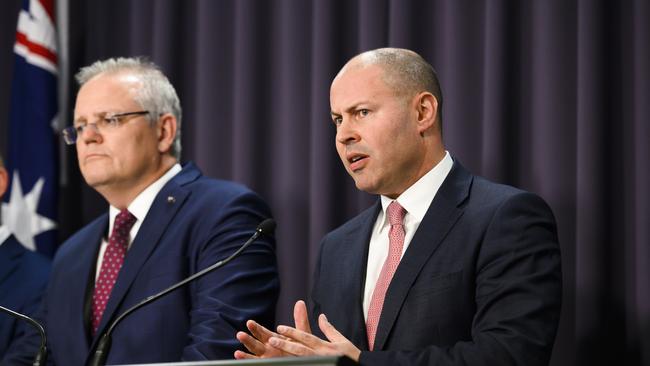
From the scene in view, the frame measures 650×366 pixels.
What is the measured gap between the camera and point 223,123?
4113 millimetres

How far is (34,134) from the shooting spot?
4238mm

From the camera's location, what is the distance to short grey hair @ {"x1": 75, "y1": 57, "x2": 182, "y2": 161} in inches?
143

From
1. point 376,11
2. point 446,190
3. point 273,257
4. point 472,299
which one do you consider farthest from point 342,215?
point 472,299

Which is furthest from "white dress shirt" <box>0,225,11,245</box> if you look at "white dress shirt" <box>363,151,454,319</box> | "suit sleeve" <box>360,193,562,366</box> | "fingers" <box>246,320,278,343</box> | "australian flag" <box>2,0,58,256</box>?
"suit sleeve" <box>360,193,562,366</box>

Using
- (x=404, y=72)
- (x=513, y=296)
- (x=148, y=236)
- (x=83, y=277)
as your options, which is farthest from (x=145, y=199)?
(x=513, y=296)

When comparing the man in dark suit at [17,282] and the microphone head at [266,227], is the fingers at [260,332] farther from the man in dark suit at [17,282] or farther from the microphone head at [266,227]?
the man in dark suit at [17,282]

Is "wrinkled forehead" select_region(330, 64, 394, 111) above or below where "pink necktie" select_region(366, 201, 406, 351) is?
above

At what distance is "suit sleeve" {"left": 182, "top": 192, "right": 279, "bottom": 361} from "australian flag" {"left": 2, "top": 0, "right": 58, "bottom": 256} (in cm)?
122

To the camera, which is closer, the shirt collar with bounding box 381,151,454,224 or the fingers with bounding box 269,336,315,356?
the fingers with bounding box 269,336,315,356

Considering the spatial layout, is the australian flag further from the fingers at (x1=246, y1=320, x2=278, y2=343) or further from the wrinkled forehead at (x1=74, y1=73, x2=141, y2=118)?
the fingers at (x1=246, y1=320, x2=278, y2=343)

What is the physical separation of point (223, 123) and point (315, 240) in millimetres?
707

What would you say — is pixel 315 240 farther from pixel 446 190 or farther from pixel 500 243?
pixel 500 243

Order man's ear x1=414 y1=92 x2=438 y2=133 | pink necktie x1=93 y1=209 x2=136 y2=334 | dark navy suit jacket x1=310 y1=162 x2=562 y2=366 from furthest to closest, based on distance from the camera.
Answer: pink necktie x1=93 y1=209 x2=136 y2=334
man's ear x1=414 y1=92 x2=438 y2=133
dark navy suit jacket x1=310 y1=162 x2=562 y2=366

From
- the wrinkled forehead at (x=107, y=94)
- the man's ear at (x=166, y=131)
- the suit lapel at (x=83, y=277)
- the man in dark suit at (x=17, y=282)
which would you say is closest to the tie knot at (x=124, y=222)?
the suit lapel at (x=83, y=277)
